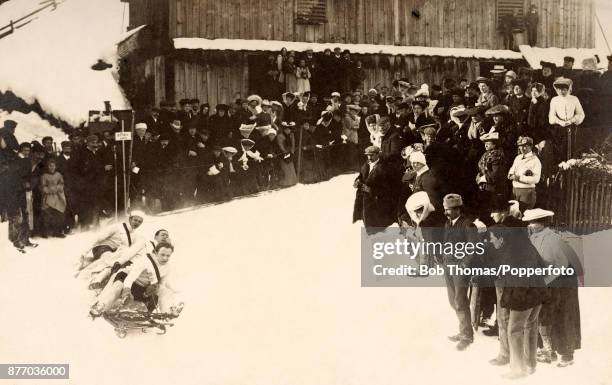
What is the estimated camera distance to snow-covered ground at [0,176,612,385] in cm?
626

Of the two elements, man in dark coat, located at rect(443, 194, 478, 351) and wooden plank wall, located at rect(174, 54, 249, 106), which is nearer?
man in dark coat, located at rect(443, 194, 478, 351)

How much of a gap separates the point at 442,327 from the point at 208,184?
2.55 m

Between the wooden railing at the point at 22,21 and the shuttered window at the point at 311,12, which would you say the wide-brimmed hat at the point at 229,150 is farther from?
the wooden railing at the point at 22,21

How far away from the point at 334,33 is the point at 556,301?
3487 millimetres

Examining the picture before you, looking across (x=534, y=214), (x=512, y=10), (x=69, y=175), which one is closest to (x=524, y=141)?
(x=534, y=214)

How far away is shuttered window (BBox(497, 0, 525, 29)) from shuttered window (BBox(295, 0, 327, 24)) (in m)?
1.84

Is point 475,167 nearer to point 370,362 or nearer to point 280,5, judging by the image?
point 370,362

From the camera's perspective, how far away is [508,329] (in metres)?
6.00

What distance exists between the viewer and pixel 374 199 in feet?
20.9

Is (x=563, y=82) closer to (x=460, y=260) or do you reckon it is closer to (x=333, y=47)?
(x=460, y=260)

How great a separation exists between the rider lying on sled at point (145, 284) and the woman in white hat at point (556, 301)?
328cm

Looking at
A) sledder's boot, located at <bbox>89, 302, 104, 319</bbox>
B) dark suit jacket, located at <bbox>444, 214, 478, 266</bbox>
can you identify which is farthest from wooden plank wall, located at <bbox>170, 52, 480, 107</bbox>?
sledder's boot, located at <bbox>89, 302, 104, 319</bbox>

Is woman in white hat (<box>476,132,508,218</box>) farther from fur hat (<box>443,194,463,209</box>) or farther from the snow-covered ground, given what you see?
the snow-covered ground

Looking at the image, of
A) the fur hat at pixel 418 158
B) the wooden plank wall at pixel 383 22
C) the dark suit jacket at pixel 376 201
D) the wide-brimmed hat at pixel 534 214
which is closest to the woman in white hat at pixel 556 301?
the wide-brimmed hat at pixel 534 214
